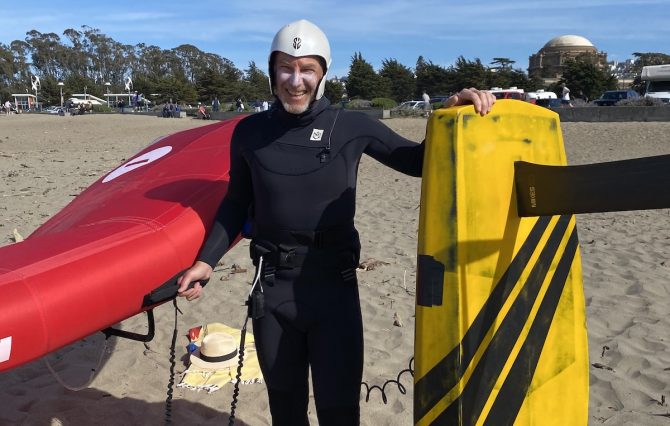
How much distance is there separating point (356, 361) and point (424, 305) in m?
0.65

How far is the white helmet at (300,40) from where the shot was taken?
2135 mm

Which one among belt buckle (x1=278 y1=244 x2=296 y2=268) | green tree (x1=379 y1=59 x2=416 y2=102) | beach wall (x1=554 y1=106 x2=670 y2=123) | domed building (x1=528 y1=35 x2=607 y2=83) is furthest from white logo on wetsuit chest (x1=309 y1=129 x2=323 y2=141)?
domed building (x1=528 y1=35 x2=607 y2=83)

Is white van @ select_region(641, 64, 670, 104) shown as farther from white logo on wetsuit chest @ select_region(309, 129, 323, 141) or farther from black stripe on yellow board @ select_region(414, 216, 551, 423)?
black stripe on yellow board @ select_region(414, 216, 551, 423)

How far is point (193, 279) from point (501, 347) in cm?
113

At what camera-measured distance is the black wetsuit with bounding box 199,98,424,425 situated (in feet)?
7.34

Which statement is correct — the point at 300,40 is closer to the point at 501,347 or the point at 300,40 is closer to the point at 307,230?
the point at 307,230

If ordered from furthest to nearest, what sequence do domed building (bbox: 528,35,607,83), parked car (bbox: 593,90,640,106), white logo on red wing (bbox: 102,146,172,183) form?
domed building (bbox: 528,35,607,83) → parked car (bbox: 593,90,640,106) → white logo on red wing (bbox: 102,146,172,183)

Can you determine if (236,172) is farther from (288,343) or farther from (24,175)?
(24,175)

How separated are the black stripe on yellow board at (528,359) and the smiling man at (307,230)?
604 millimetres

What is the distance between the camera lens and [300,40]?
213 centimetres

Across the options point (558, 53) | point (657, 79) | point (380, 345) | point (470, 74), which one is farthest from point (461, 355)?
point (558, 53)

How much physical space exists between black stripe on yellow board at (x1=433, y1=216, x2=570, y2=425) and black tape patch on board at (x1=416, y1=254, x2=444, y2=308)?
253mm

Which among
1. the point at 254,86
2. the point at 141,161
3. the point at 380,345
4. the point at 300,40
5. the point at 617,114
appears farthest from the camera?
the point at 254,86

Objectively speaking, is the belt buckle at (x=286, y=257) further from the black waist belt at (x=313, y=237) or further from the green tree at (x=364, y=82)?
the green tree at (x=364, y=82)
